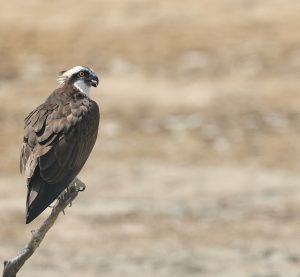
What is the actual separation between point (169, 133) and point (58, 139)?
50.6ft

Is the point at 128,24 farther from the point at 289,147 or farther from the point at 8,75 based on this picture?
the point at 289,147

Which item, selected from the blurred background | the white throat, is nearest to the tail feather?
the white throat

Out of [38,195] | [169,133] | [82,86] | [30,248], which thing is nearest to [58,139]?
[38,195]

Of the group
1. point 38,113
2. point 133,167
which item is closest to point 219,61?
point 133,167

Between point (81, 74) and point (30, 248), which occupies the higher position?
point (81, 74)

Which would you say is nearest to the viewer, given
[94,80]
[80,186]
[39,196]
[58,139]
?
[39,196]

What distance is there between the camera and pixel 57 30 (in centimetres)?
3162

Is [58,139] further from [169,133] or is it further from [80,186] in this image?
[169,133]

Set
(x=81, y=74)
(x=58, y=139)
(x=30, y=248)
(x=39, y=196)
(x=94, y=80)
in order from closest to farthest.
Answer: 1. (x=30, y=248)
2. (x=39, y=196)
3. (x=58, y=139)
4. (x=94, y=80)
5. (x=81, y=74)

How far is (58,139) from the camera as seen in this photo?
11086mm

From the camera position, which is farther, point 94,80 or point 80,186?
point 94,80

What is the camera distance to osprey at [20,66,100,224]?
10609 mm

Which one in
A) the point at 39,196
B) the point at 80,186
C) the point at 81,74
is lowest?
the point at 39,196

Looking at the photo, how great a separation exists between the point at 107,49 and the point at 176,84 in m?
2.81
